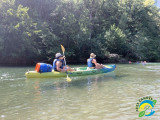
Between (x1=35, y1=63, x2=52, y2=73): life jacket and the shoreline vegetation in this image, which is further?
the shoreline vegetation

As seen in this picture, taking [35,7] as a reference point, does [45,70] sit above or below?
below

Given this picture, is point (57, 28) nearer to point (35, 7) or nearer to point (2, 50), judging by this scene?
point (35, 7)

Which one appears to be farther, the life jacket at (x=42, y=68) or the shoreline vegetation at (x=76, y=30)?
the shoreline vegetation at (x=76, y=30)

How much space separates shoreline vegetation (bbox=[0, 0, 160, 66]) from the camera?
1934cm

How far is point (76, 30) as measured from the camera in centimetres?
2359

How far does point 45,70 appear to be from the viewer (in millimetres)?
9828

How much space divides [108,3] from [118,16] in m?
2.83

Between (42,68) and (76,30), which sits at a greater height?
(76,30)

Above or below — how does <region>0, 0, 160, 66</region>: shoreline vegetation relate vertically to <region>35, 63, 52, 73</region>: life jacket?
above

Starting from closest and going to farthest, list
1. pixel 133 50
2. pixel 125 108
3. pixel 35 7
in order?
pixel 125 108 → pixel 35 7 → pixel 133 50

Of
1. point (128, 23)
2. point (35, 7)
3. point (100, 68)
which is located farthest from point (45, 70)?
point (128, 23)

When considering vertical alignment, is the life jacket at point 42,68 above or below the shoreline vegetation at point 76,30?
below

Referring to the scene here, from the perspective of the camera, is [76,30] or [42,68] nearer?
[42,68]

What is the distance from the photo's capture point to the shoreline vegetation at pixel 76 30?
63.5 ft
